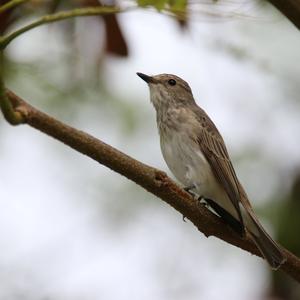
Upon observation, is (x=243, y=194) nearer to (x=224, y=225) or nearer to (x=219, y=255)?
(x=224, y=225)

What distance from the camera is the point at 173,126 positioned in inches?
193

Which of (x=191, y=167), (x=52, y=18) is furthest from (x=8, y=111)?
(x=191, y=167)

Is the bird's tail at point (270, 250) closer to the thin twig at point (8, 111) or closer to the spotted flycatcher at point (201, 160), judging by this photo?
the spotted flycatcher at point (201, 160)

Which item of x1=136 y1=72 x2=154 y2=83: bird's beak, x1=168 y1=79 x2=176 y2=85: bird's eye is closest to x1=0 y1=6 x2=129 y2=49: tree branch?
x1=136 y1=72 x2=154 y2=83: bird's beak

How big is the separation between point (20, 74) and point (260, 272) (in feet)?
7.65

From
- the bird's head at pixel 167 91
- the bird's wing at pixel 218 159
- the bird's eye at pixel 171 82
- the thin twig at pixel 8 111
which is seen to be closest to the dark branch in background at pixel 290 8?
the thin twig at pixel 8 111

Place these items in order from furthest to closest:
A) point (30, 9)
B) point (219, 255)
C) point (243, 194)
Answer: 1. point (219, 255)
2. point (243, 194)
3. point (30, 9)

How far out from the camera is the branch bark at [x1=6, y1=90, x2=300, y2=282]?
2.45 metres

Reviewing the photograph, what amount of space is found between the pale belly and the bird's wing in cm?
4

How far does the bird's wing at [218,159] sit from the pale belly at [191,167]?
42mm

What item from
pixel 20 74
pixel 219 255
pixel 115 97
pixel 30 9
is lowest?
pixel 219 255

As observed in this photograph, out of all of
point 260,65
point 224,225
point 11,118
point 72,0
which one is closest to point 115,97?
point 260,65

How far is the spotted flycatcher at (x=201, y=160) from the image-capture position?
14.6ft

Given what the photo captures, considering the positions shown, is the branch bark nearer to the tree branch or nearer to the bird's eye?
the tree branch
